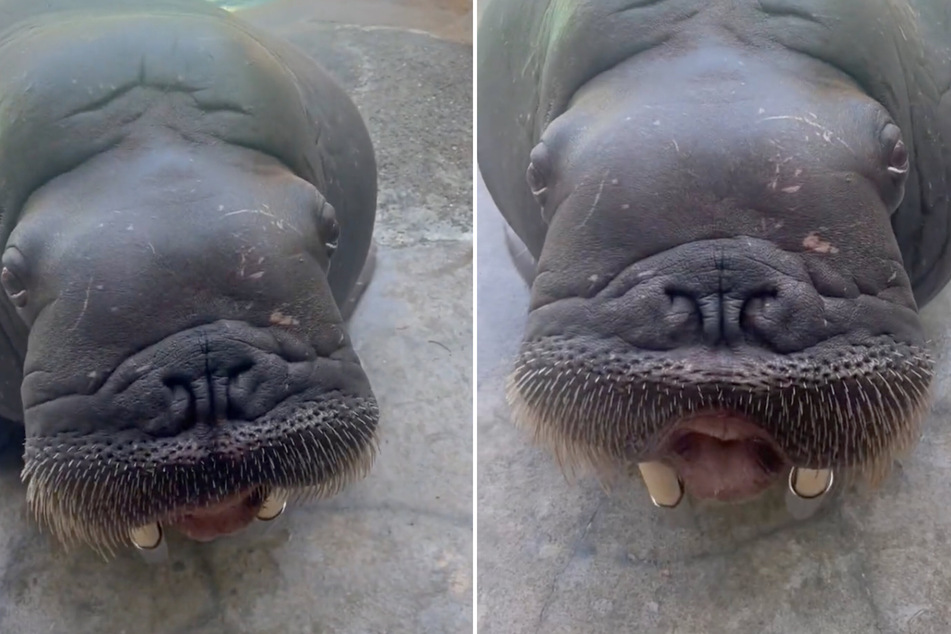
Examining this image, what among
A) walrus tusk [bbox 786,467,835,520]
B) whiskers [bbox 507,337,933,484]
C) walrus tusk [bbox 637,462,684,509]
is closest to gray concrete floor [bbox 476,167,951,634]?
walrus tusk [bbox 786,467,835,520]

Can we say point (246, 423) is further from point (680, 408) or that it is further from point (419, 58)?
point (419, 58)

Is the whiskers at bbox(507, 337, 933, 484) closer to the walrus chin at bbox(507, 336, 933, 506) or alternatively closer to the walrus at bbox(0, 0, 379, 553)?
the walrus chin at bbox(507, 336, 933, 506)

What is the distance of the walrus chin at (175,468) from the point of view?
2.83m

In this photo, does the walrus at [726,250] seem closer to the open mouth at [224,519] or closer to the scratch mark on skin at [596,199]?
the scratch mark on skin at [596,199]

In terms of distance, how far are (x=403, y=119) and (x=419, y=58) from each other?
0.61 meters

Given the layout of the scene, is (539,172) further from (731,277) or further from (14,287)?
(14,287)

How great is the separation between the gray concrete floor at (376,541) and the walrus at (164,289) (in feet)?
2.14

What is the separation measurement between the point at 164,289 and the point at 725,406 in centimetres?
137

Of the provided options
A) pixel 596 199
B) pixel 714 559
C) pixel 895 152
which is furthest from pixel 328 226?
pixel 714 559

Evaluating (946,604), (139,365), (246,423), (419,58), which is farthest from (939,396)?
(419,58)

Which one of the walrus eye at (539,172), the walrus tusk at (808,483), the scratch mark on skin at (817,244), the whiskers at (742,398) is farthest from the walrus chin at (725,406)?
the walrus tusk at (808,483)

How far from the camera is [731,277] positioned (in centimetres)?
262

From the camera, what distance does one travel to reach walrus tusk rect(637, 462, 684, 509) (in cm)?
355

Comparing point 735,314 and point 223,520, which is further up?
point 735,314
